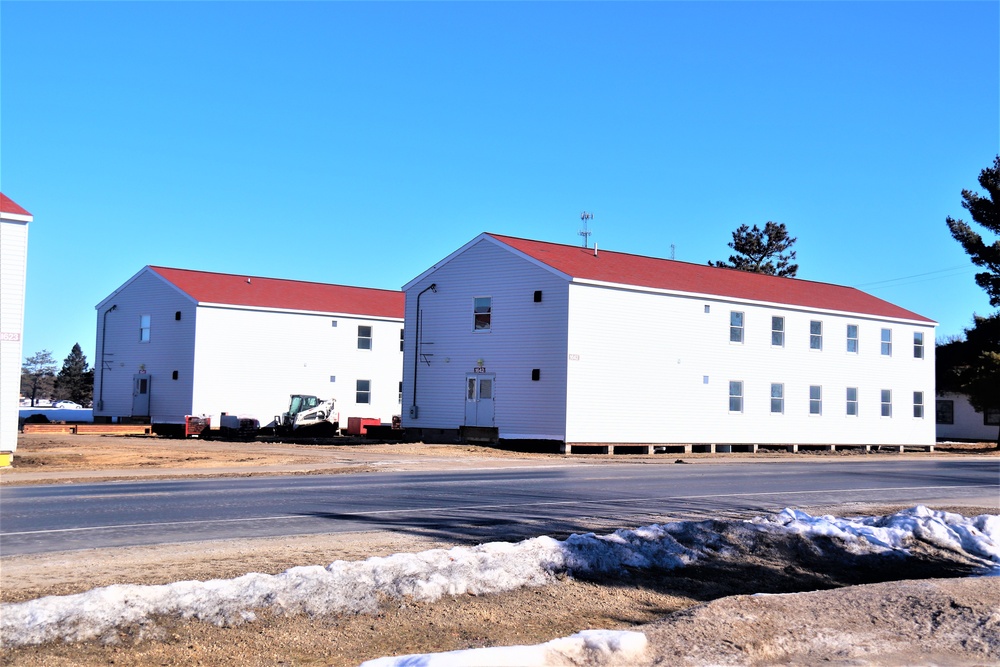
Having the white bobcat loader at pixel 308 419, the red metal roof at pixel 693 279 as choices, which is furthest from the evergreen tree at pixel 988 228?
the white bobcat loader at pixel 308 419

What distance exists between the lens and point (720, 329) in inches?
1561

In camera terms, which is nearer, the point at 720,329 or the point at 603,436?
the point at 603,436

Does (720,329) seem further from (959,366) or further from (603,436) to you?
(959,366)

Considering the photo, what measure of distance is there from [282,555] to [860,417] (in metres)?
38.7

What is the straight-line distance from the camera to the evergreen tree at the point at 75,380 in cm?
11256

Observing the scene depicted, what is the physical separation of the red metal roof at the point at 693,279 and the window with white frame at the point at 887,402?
3452 mm

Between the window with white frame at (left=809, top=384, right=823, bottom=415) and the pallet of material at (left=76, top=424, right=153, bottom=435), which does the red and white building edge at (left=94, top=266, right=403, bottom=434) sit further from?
the window with white frame at (left=809, top=384, right=823, bottom=415)

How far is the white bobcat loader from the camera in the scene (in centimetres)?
4391

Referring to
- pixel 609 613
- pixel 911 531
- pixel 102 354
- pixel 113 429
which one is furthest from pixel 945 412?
pixel 609 613

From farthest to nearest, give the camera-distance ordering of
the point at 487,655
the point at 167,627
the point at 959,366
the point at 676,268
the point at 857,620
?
the point at 959,366
the point at 676,268
the point at 857,620
the point at 167,627
the point at 487,655

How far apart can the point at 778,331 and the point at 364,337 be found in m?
20.5

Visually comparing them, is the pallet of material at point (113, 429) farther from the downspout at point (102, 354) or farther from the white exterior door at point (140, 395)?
the downspout at point (102, 354)

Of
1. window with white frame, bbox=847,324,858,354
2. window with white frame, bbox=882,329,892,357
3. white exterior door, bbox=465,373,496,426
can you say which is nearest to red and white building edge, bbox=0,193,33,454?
white exterior door, bbox=465,373,496,426

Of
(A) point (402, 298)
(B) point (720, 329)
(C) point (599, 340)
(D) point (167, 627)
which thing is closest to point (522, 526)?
(D) point (167, 627)
